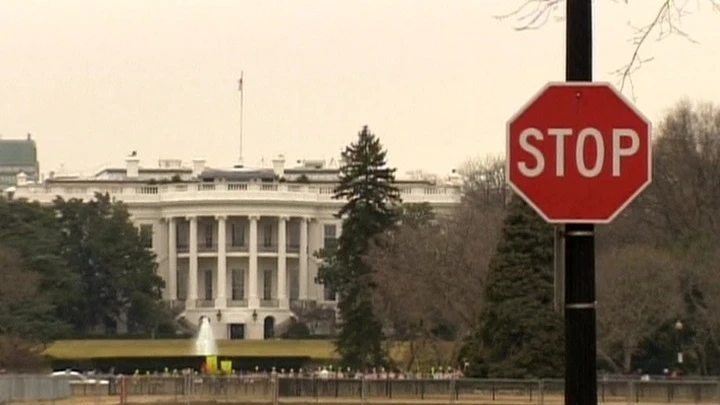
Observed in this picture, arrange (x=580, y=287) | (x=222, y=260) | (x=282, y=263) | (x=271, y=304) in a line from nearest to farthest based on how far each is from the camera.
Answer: (x=580, y=287) < (x=271, y=304) < (x=222, y=260) < (x=282, y=263)

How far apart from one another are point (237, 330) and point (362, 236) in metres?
59.7

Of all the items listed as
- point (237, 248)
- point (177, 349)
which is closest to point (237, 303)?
point (237, 248)

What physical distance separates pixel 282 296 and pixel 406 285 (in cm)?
7330

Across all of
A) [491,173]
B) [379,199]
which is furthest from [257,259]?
[379,199]

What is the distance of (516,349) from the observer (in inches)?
2343

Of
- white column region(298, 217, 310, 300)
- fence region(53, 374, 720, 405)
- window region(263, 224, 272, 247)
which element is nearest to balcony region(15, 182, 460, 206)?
white column region(298, 217, 310, 300)

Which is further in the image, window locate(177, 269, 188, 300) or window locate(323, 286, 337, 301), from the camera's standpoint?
window locate(177, 269, 188, 300)

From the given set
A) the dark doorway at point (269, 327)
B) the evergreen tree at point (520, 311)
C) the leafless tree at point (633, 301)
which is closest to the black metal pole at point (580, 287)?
the evergreen tree at point (520, 311)

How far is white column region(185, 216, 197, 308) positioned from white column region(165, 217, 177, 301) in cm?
122

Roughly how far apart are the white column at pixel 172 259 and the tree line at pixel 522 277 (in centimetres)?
4960

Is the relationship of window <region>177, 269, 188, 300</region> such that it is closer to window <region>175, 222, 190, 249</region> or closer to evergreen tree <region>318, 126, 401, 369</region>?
window <region>175, 222, 190, 249</region>

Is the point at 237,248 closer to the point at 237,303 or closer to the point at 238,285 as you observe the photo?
the point at 238,285

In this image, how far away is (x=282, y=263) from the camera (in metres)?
154

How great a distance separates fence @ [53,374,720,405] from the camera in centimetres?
5262
